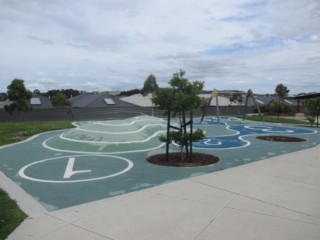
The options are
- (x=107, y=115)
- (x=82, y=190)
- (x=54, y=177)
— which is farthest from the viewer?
(x=107, y=115)

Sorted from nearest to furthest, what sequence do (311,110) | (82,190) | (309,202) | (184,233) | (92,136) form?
(184,233) → (309,202) → (82,190) → (92,136) → (311,110)

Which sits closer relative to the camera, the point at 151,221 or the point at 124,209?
the point at 151,221

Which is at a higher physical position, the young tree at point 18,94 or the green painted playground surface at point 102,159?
the young tree at point 18,94

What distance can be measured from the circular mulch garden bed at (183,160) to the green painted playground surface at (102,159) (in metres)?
0.31

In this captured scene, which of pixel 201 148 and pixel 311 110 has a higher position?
pixel 311 110

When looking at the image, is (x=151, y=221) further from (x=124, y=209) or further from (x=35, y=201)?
A: (x=35, y=201)

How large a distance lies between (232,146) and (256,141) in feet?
7.20

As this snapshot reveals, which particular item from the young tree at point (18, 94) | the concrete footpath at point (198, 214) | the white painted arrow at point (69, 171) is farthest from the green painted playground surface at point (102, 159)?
the young tree at point (18, 94)

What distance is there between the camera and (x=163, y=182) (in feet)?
24.5

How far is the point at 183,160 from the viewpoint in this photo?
10211mm

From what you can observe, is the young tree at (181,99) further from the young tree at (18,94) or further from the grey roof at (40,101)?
the grey roof at (40,101)

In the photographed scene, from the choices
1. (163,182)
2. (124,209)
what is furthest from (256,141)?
(124,209)

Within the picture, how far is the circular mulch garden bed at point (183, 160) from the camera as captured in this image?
9570 millimetres

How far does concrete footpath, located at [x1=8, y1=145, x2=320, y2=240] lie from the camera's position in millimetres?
4457
